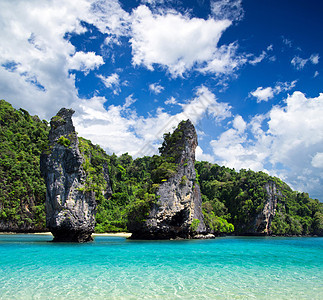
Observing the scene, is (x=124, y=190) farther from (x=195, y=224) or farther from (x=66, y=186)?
(x=66, y=186)

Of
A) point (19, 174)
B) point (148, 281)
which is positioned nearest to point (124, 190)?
point (19, 174)

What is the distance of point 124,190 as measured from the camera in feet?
225

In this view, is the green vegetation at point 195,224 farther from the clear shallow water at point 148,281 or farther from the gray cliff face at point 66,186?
the clear shallow water at point 148,281

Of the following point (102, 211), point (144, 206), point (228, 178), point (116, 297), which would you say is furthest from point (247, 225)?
point (116, 297)

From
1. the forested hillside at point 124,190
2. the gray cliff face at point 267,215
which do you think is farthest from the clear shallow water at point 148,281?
the gray cliff face at point 267,215

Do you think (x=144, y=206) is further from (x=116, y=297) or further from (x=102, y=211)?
(x=102, y=211)

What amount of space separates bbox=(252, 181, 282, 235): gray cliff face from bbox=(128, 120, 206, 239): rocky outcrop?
28513mm

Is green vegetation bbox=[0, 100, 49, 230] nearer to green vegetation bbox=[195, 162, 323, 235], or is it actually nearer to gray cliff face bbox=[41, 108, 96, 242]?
gray cliff face bbox=[41, 108, 96, 242]

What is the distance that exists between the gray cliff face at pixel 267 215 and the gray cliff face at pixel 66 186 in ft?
156

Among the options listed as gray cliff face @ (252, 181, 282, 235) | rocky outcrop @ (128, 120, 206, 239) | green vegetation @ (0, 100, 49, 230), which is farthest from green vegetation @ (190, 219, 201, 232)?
gray cliff face @ (252, 181, 282, 235)

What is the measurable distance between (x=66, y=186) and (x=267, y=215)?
5264cm

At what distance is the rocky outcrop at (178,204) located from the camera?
31859 millimetres

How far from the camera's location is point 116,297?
824 cm

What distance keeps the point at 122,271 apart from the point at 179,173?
76.2 ft
